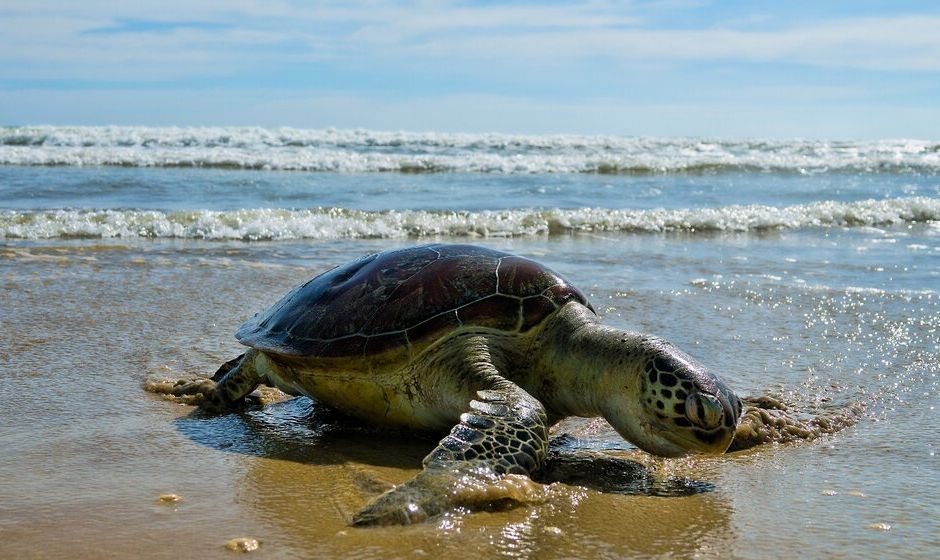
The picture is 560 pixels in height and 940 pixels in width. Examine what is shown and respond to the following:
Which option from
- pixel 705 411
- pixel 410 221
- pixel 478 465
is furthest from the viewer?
pixel 410 221

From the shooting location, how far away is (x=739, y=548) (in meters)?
3.12

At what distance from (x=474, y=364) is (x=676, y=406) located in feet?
3.07

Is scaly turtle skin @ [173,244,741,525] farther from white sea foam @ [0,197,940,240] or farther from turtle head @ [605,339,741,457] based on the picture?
white sea foam @ [0,197,940,240]

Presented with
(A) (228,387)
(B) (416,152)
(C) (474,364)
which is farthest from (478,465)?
(B) (416,152)

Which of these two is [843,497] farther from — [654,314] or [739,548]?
[654,314]

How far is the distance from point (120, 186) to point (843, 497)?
16633 millimetres

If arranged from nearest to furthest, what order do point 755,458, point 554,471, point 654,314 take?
point 554,471 < point 755,458 < point 654,314

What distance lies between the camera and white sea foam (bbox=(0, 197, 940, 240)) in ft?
39.5

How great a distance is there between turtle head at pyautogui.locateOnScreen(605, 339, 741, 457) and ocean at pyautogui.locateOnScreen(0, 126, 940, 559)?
236mm

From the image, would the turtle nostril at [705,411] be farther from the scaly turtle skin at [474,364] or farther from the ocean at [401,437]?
the ocean at [401,437]

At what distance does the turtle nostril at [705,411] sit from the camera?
3.59 m

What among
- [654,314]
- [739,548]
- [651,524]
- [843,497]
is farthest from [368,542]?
[654,314]

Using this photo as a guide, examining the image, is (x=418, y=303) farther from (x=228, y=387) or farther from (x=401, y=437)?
(x=228, y=387)

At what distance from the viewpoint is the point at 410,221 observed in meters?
13.7
